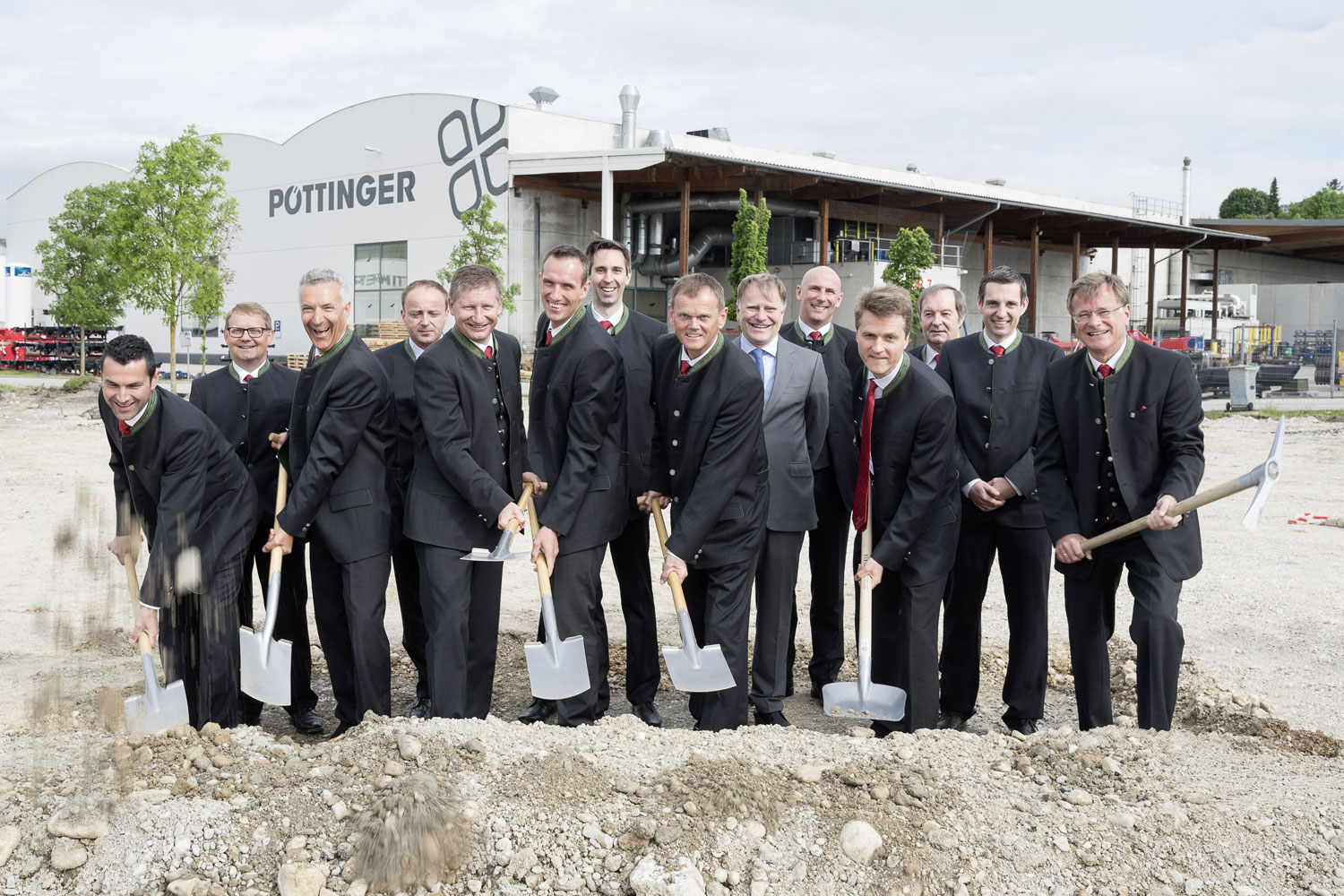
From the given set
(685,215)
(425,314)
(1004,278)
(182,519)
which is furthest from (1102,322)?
(685,215)

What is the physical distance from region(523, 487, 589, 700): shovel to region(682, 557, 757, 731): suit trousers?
1.84ft

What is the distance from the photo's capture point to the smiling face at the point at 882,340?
4477mm

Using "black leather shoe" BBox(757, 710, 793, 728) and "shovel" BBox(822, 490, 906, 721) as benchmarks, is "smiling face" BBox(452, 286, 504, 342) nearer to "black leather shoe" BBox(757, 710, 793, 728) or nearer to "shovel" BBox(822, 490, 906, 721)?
"shovel" BBox(822, 490, 906, 721)

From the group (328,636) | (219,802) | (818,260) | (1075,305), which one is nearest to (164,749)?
(219,802)

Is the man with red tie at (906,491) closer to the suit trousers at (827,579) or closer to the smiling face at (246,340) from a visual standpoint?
the suit trousers at (827,579)

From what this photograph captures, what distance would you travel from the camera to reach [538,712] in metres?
5.23

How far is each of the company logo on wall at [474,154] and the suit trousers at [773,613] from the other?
28058 mm

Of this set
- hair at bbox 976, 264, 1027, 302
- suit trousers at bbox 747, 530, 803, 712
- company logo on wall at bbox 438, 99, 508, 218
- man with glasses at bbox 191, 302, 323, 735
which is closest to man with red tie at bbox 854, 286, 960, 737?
suit trousers at bbox 747, 530, 803, 712

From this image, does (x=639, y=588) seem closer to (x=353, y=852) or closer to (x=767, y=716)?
(x=767, y=716)

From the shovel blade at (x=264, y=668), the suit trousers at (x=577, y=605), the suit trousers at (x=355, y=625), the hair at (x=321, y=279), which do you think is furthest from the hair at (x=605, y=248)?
the shovel blade at (x=264, y=668)

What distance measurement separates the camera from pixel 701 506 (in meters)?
4.43

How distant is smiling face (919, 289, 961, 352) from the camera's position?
18.8 feet

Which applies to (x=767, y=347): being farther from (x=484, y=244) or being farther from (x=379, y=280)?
(x=379, y=280)

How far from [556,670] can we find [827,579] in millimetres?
1790
